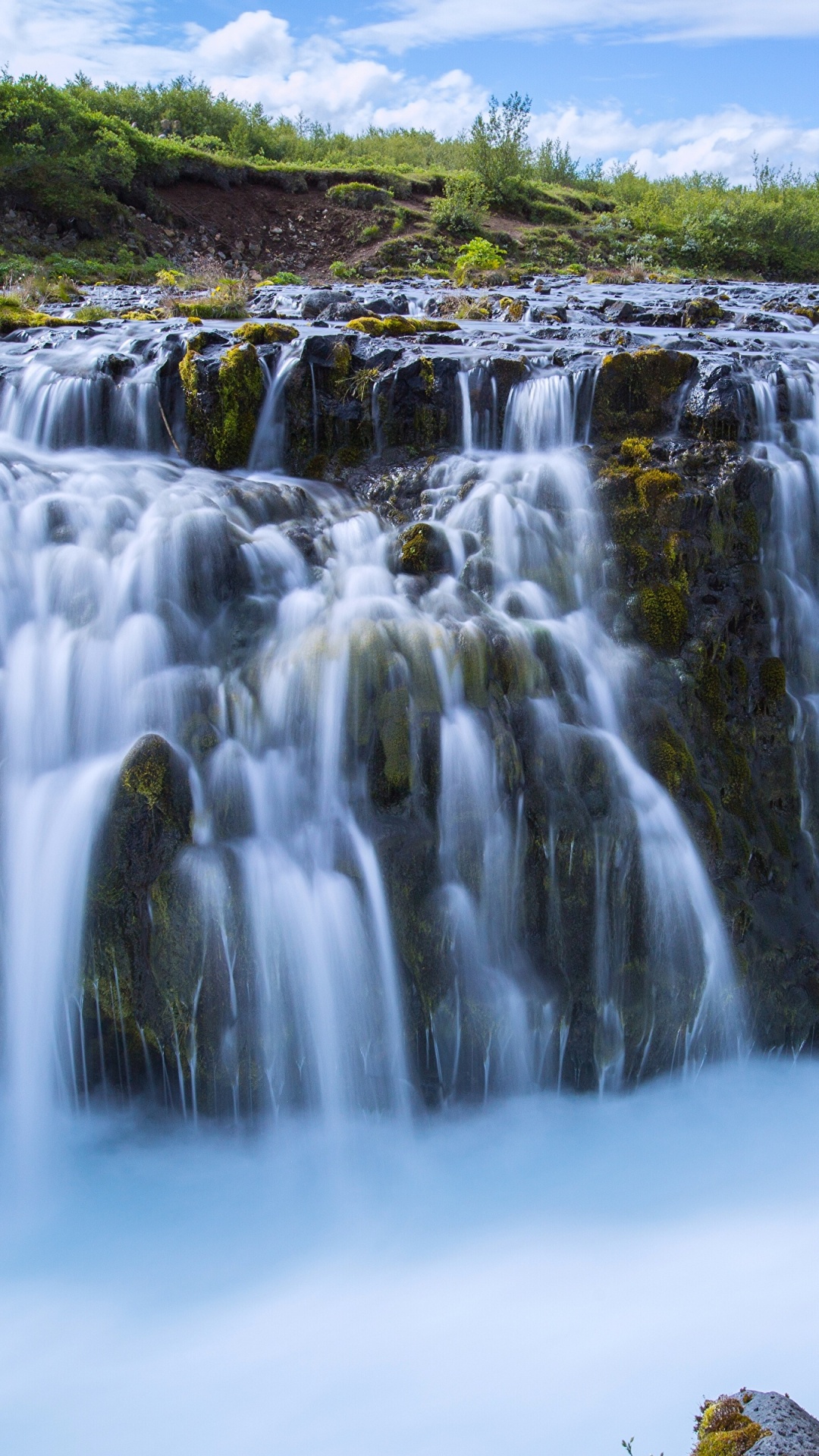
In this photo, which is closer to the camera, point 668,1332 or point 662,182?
point 668,1332

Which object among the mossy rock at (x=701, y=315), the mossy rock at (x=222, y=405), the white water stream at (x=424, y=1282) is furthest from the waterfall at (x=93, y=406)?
the mossy rock at (x=701, y=315)

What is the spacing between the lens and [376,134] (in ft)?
152

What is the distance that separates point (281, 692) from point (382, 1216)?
330 cm

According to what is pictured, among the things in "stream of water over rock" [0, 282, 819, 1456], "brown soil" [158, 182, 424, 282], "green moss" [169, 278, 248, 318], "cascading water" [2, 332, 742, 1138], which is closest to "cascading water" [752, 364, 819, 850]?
"stream of water over rock" [0, 282, 819, 1456]

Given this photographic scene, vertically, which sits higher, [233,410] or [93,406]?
[93,406]

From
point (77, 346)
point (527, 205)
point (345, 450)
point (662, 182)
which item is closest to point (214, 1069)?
point (345, 450)

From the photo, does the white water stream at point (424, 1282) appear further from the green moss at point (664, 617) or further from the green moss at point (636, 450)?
the green moss at point (636, 450)

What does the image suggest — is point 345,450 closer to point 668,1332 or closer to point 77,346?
point 77,346

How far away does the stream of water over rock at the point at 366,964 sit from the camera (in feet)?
15.4

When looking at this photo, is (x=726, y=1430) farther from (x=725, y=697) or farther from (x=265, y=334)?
(x=265, y=334)

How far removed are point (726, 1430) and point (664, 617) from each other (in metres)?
5.40

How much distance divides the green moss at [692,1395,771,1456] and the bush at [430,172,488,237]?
32.8 m

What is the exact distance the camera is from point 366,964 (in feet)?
19.9

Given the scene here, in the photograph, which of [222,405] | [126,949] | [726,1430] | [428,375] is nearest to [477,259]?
[428,375]
